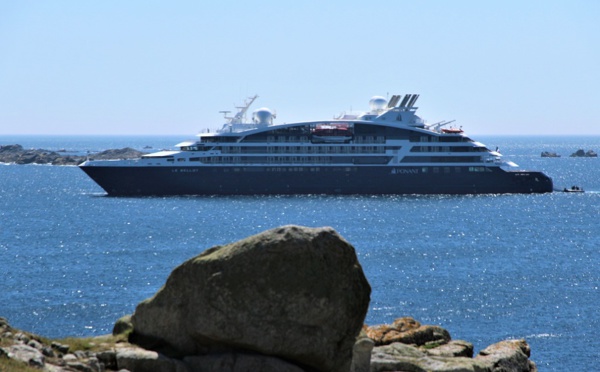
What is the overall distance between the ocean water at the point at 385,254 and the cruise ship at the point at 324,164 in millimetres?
2124

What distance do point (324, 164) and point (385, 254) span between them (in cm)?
3912

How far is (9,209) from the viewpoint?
280 feet

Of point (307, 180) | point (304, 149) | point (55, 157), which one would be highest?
point (304, 149)

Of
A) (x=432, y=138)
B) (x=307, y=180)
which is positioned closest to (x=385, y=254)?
(x=307, y=180)

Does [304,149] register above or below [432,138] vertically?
below

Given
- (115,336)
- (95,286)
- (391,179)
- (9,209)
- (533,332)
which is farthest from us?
(391,179)

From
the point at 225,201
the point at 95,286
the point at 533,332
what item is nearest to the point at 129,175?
the point at 225,201

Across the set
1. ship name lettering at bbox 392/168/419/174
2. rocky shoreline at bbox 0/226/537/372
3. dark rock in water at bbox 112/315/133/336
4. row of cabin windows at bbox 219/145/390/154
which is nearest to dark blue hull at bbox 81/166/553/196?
ship name lettering at bbox 392/168/419/174

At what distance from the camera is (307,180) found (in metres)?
91.7

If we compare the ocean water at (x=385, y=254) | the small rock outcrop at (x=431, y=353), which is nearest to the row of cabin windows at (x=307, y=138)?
the ocean water at (x=385, y=254)

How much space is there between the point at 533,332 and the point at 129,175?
60742 millimetres

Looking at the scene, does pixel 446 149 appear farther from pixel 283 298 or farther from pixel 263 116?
pixel 283 298

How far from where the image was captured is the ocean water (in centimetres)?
3478

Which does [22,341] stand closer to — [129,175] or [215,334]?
[215,334]
